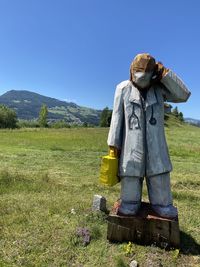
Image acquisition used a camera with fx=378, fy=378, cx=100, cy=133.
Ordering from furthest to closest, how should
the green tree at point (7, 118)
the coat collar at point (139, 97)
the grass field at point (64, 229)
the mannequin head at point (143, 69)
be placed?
the green tree at point (7, 118) → the coat collar at point (139, 97) → the mannequin head at point (143, 69) → the grass field at point (64, 229)

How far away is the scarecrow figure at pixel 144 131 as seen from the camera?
17.3ft

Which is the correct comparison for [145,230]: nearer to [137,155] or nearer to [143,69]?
[137,155]

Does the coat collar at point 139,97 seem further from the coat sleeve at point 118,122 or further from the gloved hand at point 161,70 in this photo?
the gloved hand at point 161,70

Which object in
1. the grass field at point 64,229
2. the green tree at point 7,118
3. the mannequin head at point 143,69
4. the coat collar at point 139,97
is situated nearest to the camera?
the grass field at point 64,229

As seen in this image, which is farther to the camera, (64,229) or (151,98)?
(64,229)

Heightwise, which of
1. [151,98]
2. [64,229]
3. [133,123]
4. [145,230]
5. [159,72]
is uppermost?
[159,72]

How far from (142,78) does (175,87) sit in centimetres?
50

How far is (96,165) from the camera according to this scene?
14156mm

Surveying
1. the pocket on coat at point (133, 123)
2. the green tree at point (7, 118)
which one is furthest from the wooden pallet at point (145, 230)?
the green tree at point (7, 118)

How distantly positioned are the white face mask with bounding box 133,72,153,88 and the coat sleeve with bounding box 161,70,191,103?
21cm

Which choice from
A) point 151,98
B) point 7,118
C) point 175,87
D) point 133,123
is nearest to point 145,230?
point 133,123

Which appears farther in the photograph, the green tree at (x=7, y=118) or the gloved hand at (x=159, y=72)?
the green tree at (x=7, y=118)

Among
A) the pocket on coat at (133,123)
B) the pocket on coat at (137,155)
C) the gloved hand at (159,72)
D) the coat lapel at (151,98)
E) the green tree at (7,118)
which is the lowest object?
the pocket on coat at (137,155)

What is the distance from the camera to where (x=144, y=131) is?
5.32m
